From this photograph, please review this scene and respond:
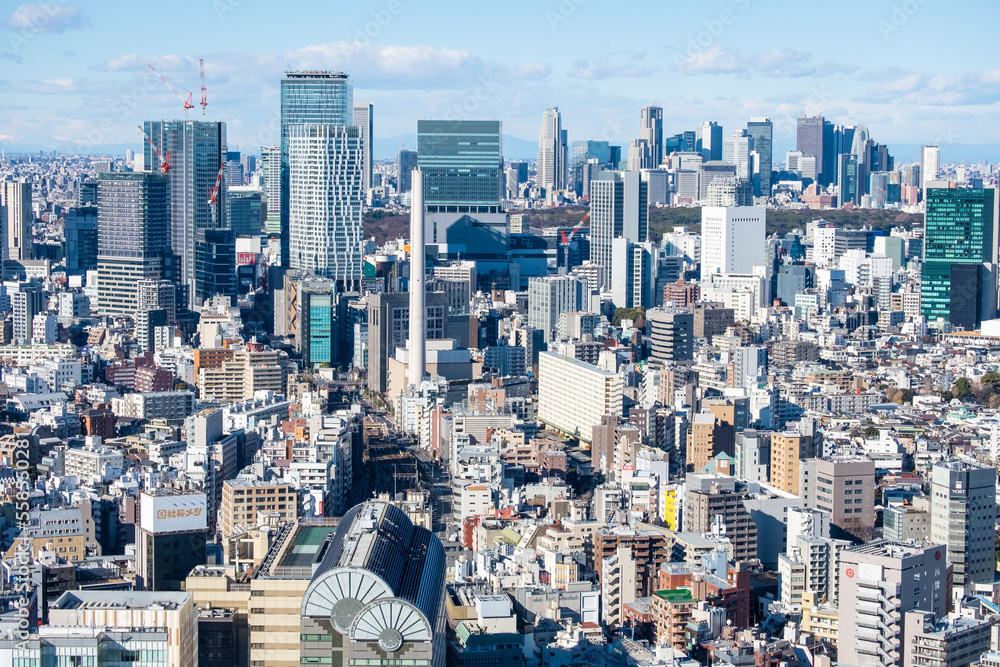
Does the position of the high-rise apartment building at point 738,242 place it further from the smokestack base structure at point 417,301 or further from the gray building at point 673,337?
the smokestack base structure at point 417,301

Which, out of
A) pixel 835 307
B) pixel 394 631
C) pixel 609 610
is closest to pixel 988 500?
pixel 609 610

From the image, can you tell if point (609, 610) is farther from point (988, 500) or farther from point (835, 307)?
point (835, 307)

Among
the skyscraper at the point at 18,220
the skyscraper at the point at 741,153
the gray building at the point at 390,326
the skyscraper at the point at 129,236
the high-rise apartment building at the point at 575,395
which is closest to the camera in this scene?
the high-rise apartment building at the point at 575,395

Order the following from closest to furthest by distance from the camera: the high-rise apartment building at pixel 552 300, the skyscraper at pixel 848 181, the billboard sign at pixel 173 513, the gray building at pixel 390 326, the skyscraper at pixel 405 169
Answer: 1. the billboard sign at pixel 173 513
2. the gray building at pixel 390 326
3. the high-rise apartment building at pixel 552 300
4. the skyscraper at pixel 848 181
5. the skyscraper at pixel 405 169

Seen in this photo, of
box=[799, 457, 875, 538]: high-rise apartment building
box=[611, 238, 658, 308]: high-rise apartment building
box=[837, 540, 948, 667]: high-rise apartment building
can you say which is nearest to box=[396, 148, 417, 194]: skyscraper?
box=[611, 238, 658, 308]: high-rise apartment building

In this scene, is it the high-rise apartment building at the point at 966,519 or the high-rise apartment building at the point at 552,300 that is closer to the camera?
the high-rise apartment building at the point at 966,519

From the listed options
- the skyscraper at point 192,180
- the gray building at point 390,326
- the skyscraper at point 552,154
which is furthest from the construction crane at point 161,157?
the skyscraper at point 552,154

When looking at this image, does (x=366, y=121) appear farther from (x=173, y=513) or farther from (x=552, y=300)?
(x=173, y=513)

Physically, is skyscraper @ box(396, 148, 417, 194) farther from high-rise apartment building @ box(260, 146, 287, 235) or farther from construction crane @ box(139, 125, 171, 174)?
construction crane @ box(139, 125, 171, 174)

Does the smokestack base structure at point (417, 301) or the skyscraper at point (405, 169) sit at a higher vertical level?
the skyscraper at point (405, 169)
